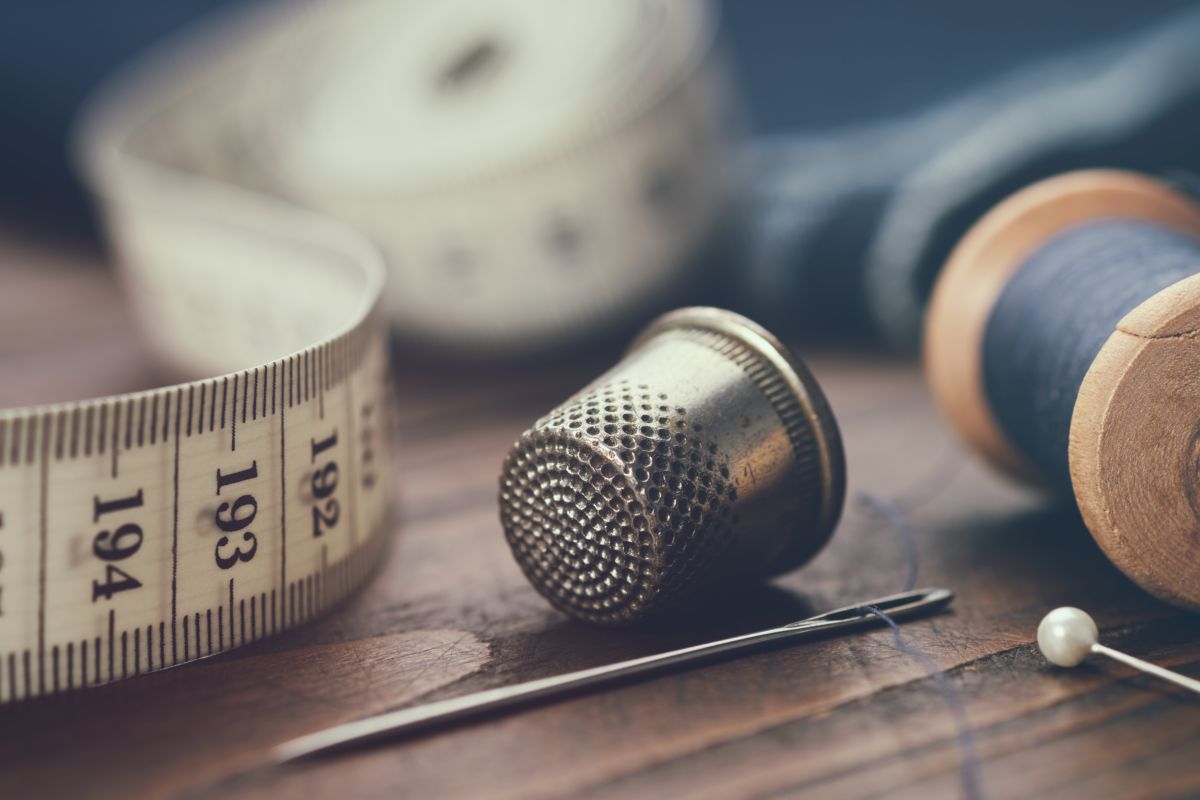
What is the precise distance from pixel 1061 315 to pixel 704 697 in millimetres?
501

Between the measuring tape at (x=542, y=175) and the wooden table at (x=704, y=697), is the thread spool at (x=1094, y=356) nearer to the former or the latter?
the wooden table at (x=704, y=697)

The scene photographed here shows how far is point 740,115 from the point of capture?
231 cm

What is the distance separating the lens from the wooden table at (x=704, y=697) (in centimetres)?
85

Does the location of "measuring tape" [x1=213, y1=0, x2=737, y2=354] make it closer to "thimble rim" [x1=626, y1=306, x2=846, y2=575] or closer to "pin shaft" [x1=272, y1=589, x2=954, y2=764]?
"thimble rim" [x1=626, y1=306, x2=846, y2=575]

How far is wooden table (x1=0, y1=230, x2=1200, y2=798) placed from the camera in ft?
2.77

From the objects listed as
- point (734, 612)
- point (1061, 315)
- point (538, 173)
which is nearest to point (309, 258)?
point (538, 173)

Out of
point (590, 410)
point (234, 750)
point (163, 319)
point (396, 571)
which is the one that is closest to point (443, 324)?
point (163, 319)

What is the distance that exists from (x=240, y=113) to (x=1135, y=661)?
2.15 meters

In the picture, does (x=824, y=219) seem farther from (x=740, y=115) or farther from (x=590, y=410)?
(x=590, y=410)

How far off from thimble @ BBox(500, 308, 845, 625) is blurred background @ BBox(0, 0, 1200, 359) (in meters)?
0.72

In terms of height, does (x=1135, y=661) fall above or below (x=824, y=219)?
below

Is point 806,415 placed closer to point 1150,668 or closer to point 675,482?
point 675,482

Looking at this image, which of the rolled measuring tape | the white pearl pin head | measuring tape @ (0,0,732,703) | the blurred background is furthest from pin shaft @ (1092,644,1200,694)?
the rolled measuring tape

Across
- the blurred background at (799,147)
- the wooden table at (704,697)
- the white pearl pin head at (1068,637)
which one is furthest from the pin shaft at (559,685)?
the blurred background at (799,147)
